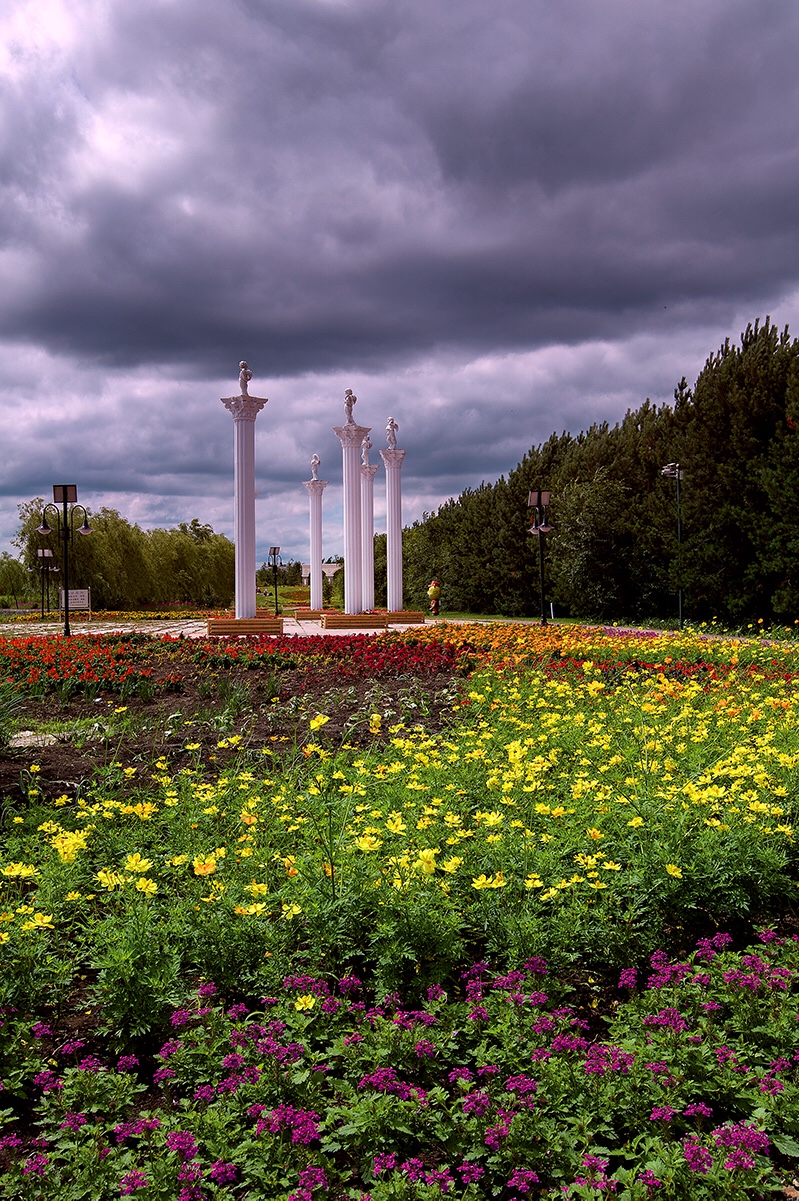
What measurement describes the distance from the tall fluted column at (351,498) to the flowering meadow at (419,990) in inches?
726

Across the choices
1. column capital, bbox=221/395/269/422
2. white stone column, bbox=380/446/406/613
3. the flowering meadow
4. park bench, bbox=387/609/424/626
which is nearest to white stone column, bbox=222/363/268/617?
column capital, bbox=221/395/269/422

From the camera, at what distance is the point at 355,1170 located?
2369 millimetres

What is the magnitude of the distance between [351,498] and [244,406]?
16.1 feet

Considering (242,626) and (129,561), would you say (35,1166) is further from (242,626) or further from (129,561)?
(129,561)

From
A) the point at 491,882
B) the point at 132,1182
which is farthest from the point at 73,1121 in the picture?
the point at 491,882

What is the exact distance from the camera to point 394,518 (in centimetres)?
2786

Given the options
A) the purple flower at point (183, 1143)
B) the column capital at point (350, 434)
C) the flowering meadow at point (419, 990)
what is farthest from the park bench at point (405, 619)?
the purple flower at point (183, 1143)

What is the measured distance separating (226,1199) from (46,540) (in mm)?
43834

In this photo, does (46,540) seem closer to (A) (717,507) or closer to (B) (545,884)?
(A) (717,507)

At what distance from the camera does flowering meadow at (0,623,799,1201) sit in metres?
2.29

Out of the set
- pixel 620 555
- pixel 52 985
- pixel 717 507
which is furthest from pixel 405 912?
pixel 620 555

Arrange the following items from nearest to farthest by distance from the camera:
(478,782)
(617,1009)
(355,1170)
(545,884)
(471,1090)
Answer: (355,1170)
(471,1090)
(617,1009)
(545,884)
(478,782)

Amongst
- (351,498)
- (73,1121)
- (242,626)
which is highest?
(351,498)

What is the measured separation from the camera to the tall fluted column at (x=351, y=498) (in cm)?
2269
